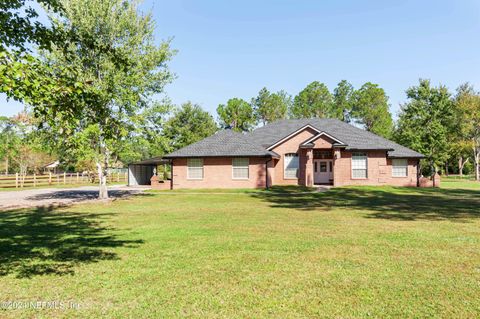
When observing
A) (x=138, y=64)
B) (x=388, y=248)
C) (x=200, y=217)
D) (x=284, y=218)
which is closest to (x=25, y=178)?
(x=138, y=64)

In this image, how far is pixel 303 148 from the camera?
3070 cm

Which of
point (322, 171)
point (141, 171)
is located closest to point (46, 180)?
point (141, 171)

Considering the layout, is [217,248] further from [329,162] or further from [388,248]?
[329,162]

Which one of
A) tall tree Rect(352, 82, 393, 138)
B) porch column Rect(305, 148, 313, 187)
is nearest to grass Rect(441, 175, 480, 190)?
porch column Rect(305, 148, 313, 187)

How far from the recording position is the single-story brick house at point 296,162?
30.0 metres

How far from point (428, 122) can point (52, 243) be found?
4582cm

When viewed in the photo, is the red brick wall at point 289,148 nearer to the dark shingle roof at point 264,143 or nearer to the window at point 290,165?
the window at point 290,165

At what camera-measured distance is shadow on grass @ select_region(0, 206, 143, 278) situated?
6.45 m

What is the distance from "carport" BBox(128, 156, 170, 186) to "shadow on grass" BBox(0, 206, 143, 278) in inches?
1055

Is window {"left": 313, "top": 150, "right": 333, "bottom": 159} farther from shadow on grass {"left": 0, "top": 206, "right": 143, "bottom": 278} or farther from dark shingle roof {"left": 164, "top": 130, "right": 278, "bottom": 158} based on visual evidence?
shadow on grass {"left": 0, "top": 206, "right": 143, "bottom": 278}

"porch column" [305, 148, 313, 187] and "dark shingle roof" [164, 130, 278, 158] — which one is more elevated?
"dark shingle roof" [164, 130, 278, 158]

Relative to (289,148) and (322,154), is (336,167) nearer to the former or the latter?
(322,154)

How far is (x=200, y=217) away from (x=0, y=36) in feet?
28.4

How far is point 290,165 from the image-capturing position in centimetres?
3219
